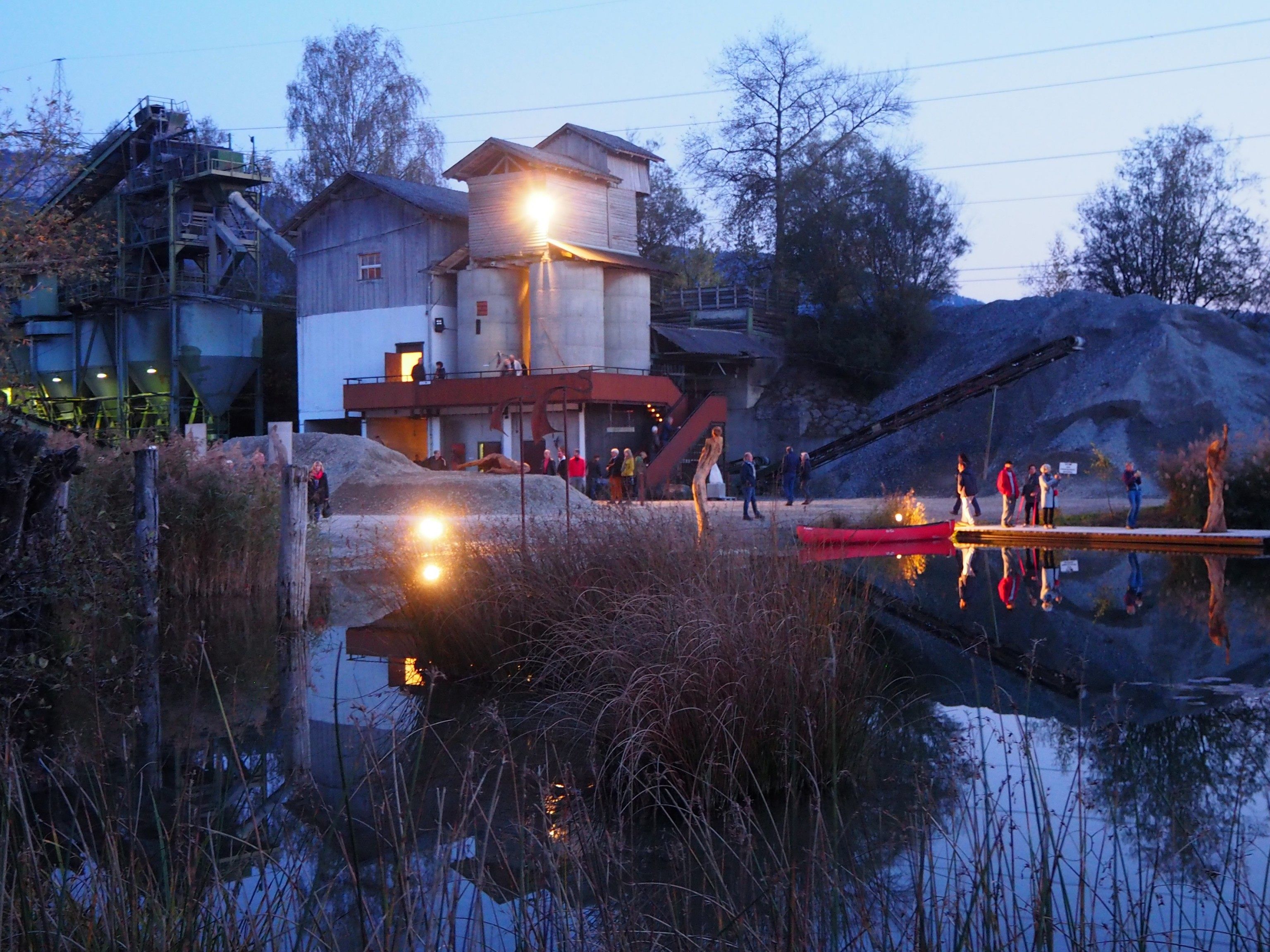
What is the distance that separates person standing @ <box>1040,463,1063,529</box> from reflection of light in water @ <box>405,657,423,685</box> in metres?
18.8

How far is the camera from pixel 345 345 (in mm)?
48438

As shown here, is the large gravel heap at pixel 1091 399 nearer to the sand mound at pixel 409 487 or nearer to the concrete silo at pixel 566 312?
the concrete silo at pixel 566 312

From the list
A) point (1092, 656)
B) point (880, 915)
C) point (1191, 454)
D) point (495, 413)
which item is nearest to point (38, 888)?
point (880, 915)

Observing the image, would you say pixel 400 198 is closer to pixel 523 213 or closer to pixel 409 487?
pixel 523 213

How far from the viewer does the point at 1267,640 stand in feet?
45.2

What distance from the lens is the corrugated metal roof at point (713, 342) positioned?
48906 millimetres

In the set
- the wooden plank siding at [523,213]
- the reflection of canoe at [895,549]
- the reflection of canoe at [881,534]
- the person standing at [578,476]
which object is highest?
the wooden plank siding at [523,213]

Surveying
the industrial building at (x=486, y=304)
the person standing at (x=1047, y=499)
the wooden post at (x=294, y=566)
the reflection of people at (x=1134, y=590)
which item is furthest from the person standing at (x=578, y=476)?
the wooden post at (x=294, y=566)

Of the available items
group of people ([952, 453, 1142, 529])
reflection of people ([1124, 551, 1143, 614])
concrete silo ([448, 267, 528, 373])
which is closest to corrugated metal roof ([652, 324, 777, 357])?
concrete silo ([448, 267, 528, 373])

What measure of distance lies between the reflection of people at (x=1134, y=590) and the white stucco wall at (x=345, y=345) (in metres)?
30.0

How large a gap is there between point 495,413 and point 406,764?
29.8 feet

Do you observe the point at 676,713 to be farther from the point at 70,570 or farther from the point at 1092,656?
the point at 1092,656

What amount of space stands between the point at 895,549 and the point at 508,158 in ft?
83.5

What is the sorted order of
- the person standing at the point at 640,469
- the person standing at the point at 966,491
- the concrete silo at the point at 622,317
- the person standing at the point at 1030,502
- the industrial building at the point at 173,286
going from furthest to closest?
the industrial building at the point at 173,286, the concrete silo at the point at 622,317, the person standing at the point at 640,469, the person standing at the point at 1030,502, the person standing at the point at 966,491
